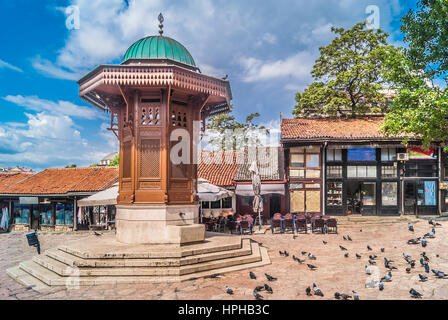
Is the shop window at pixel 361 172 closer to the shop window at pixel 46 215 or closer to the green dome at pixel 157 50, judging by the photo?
the green dome at pixel 157 50

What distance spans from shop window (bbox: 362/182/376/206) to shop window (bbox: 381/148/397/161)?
180 cm

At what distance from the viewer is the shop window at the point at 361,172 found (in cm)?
1958

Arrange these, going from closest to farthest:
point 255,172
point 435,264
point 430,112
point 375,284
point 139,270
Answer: point 375,284 < point 139,270 < point 435,264 < point 430,112 < point 255,172

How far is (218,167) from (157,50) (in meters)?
14.1

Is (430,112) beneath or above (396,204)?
above

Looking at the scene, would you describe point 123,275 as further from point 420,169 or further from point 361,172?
point 420,169

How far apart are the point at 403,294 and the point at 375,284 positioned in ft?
2.03

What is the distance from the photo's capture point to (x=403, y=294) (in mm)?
6285

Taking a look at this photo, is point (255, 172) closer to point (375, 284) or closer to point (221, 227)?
point (221, 227)

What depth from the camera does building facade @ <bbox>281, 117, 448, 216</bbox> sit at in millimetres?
19219

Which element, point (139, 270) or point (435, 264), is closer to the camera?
point (139, 270)

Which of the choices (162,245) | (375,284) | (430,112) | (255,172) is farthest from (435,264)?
(255,172)

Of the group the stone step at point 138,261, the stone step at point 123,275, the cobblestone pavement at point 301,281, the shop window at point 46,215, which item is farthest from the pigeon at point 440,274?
the shop window at point 46,215

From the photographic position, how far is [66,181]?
21.2 m
